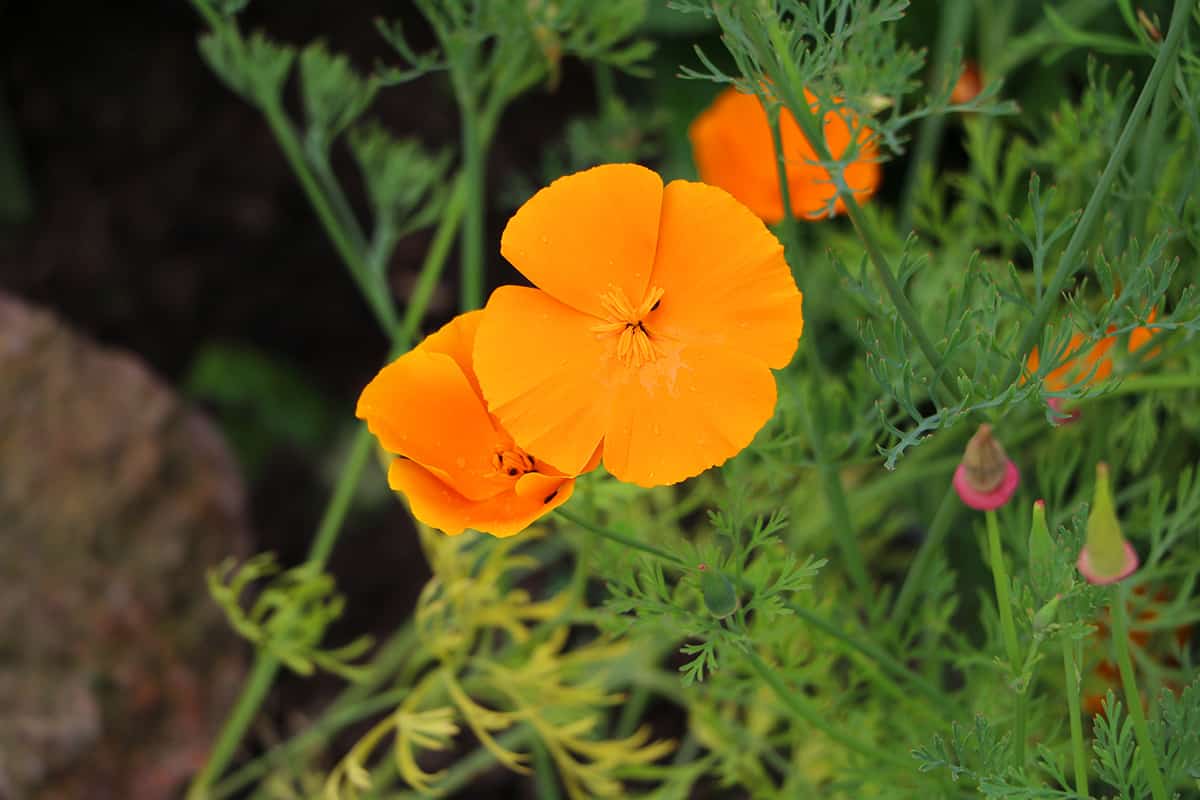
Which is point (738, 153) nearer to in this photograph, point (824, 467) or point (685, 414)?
point (824, 467)

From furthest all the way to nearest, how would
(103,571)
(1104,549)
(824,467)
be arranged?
1. (103,571)
2. (824,467)
3. (1104,549)

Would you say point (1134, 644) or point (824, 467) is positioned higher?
point (824, 467)

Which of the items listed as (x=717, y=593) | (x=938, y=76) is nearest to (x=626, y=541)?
(x=717, y=593)

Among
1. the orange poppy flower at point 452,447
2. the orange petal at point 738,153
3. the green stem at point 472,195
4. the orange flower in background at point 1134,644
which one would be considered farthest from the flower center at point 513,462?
the orange petal at point 738,153

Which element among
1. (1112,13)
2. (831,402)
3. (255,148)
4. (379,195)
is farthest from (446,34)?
(1112,13)

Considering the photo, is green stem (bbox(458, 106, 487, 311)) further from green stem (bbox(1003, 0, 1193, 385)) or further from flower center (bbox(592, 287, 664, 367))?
green stem (bbox(1003, 0, 1193, 385))

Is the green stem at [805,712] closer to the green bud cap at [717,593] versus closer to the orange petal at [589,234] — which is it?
the green bud cap at [717,593]

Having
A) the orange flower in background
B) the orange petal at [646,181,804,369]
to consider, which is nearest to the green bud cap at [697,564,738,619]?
the orange petal at [646,181,804,369]
